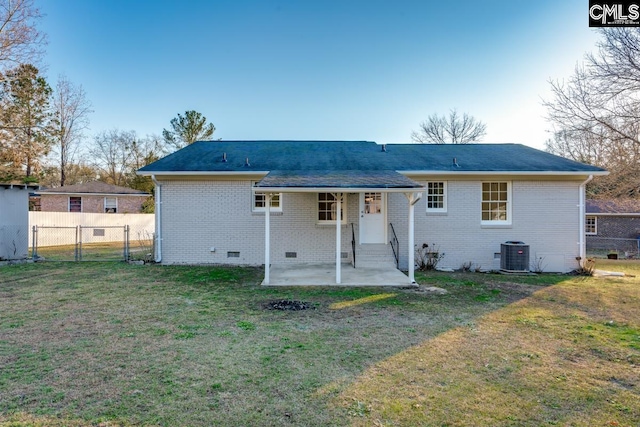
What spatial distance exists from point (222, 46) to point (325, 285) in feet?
41.6

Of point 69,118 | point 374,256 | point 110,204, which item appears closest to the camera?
point 374,256

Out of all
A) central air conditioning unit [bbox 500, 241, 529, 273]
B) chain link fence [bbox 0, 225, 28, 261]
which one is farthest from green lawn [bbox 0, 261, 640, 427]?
chain link fence [bbox 0, 225, 28, 261]

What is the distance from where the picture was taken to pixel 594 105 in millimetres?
12656

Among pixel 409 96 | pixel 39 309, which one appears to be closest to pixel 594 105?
pixel 409 96

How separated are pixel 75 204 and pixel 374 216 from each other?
2329 cm

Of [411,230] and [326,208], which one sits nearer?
[411,230]

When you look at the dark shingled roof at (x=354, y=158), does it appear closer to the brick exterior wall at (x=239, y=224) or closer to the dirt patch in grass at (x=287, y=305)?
the brick exterior wall at (x=239, y=224)

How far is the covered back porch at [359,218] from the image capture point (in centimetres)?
810

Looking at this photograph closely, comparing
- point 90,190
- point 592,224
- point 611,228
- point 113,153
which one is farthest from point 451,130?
point 113,153

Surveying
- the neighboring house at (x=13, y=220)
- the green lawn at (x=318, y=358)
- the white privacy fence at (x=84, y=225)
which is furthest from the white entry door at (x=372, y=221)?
the white privacy fence at (x=84, y=225)

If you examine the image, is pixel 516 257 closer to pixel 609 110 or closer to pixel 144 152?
pixel 609 110

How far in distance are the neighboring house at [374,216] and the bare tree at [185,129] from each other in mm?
21424

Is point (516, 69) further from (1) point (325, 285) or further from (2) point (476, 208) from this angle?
(1) point (325, 285)

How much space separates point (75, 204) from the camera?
78.5ft
